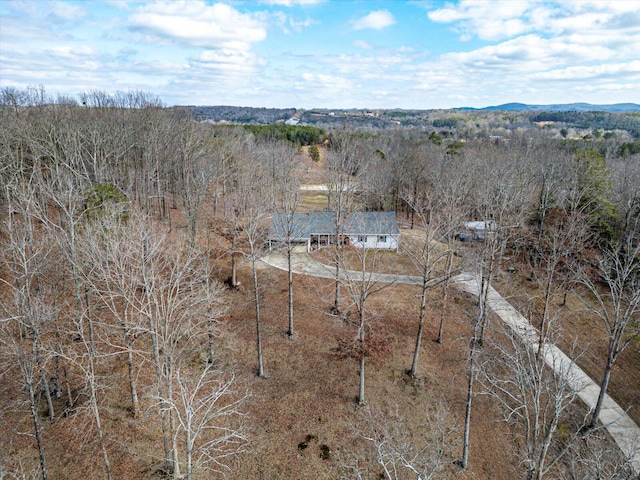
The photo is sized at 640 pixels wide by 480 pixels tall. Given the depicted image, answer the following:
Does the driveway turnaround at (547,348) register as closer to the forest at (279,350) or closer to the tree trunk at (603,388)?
the forest at (279,350)

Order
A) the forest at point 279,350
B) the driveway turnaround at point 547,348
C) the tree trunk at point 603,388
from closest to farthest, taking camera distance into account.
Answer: the forest at point 279,350
the driveway turnaround at point 547,348
the tree trunk at point 603,388

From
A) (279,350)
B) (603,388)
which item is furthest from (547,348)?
(279,350)

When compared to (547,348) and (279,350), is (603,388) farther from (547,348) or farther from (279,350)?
(279,350)

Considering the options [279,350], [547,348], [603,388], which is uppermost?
[603,388]

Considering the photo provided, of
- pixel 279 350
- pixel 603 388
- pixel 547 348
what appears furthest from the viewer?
pixel 279 350

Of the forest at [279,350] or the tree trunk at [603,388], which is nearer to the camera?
the forest at [279,350]

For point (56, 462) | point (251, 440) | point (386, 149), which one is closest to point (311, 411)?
point (251, 440)

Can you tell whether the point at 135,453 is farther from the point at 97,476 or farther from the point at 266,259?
the point at 266,259

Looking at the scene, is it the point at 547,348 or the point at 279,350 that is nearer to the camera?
the point at 547,348

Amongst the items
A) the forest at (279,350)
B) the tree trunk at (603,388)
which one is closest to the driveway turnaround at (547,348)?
the forest at (279,350)
